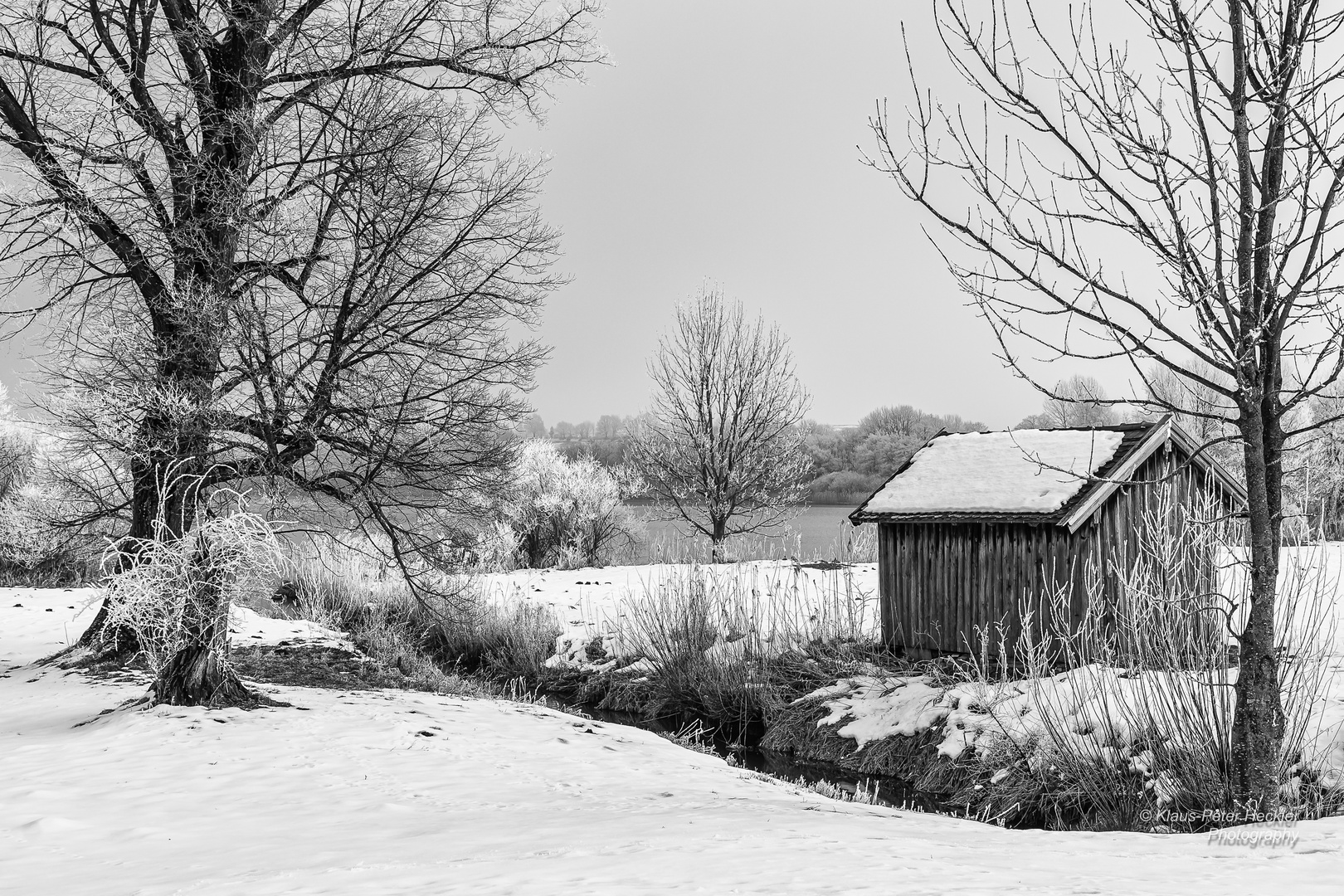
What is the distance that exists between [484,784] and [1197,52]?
6.10 m

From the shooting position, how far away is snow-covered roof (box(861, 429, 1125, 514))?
32.9ft

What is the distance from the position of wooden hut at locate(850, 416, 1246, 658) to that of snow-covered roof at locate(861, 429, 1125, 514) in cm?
2

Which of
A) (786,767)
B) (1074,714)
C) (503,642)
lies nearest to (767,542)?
(503,642)

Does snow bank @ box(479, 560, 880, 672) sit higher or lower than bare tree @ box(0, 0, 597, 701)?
lower

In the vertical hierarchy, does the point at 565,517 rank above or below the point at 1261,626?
Answer: above

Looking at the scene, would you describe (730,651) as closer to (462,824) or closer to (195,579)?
(195,579)

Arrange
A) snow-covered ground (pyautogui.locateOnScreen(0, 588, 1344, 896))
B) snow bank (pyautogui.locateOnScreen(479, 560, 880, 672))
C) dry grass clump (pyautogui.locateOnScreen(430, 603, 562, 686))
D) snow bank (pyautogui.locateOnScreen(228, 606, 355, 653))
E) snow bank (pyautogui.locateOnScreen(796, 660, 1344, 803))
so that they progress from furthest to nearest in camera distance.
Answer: dry grass clump (pyautogui.locateOnScreen(430, 603, 562, 686)) → snow bank (pyautogui.locateOnScreen(228, 606, 355, 653)) → snow bank (pyautogui.locateOnScreen(479, 560, 880, 672)) → snow bank (pyautogui.locateOnScreen(796, 660, 1344, 803)) → snow-covered ground (pyautogui.locateOnScreen(0, 588, 1344, 896))

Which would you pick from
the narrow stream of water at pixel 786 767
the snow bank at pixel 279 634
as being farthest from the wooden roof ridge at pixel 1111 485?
the snow bank at pixel 279 634

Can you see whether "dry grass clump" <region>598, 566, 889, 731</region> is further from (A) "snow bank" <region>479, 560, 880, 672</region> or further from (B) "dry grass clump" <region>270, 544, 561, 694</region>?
(B) "dry grass clump" <region>270, 544, 561, 694</region>

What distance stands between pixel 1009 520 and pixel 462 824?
23.3 feet

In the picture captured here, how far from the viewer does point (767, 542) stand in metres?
33.1

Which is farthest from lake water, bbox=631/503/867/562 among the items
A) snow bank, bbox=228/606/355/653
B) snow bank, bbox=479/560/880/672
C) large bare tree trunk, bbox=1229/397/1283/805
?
large bare tree trunk, bbox=1229/397/1283/805

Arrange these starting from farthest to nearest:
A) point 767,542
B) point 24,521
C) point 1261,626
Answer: point 767,542 < point 24,521 < point 1261,626

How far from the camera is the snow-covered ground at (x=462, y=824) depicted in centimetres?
330
